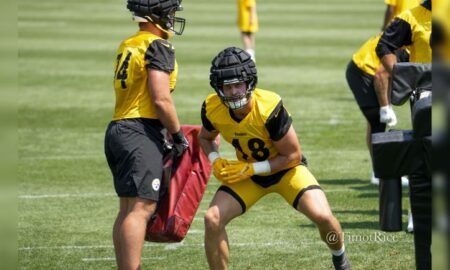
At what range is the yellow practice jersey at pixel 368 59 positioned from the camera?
9.47m

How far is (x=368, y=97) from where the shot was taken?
9500 mm

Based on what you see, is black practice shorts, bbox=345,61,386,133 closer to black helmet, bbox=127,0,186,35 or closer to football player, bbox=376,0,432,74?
football player, bbox=376,0,432,74

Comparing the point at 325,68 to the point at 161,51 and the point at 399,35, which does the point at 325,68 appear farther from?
the point at 161,51

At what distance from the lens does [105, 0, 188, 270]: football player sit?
5.37 metres

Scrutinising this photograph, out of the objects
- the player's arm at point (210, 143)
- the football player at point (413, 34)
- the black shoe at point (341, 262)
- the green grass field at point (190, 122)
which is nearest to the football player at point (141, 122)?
the player's arm at point (210, 143)

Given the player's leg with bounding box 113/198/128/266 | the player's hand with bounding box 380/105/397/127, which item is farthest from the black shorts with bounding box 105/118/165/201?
the player's hand with bounding box 380/105/397/127

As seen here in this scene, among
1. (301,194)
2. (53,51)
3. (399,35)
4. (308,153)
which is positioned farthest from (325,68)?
(301,194)

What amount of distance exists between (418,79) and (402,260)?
8.59 feet

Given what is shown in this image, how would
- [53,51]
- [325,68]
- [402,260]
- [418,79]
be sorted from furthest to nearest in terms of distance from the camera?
[53,51] < [325,68] < [402,260] < [418,79]

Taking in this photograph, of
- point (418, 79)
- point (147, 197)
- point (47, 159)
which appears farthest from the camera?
point (47, 159)

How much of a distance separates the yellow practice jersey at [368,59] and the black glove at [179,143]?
4.11 metres

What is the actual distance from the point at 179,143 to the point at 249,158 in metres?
0.46

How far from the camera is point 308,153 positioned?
1188cm

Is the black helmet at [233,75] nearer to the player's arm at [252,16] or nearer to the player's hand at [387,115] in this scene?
the player's hand at [387,115]
